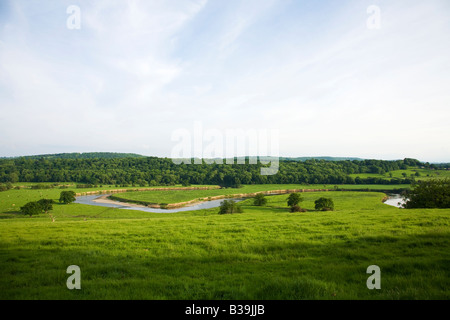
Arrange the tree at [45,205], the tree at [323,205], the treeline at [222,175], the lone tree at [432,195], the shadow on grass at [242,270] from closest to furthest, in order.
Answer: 1. the shadow on grass at [242,270]
2. the lone tree at [432,195]
3. the tree at [323,205]
4. the tree at [45,205]
5. the treeline at [222,175]

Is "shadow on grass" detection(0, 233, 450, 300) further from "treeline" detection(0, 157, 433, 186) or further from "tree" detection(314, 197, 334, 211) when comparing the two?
"treeline" detection(0, 157, 433, 186)

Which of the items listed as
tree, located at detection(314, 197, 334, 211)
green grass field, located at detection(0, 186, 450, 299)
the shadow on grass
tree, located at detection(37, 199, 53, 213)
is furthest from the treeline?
the shadow on grass

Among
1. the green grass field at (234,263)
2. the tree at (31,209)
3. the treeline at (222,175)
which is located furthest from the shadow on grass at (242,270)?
the treeline at (222,175)

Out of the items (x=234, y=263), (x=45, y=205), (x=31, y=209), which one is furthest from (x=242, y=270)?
(x=45, y=205)

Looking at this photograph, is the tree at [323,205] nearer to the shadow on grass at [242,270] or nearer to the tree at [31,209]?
the shadow on grass at [242,270]

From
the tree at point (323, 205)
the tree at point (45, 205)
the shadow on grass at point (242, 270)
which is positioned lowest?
the tree at point (45, 205)

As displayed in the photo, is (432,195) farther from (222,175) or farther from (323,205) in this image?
(222,175)
